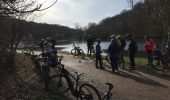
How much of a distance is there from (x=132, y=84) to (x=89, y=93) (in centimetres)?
458

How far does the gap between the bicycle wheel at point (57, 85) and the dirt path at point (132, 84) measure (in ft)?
4.43

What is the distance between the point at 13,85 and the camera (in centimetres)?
1523

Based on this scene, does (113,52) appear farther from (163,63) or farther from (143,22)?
(143,22)

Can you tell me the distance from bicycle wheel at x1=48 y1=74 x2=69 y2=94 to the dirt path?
1351 mm

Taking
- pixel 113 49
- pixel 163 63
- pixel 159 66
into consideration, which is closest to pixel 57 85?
pixel 113 49

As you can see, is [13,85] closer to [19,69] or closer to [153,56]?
[19,69]

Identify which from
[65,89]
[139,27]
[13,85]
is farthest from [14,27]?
[139,27]

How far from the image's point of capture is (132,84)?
15781 millimetres

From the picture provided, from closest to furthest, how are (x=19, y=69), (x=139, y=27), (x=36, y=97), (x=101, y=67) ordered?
(x=36, y=97)
(x=19, y=69)
(x=101, y=67)
(x=139, y=27)

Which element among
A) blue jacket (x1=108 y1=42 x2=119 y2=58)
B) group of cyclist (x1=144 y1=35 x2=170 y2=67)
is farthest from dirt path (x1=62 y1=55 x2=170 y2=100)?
group of cyclist (x1=144 y1=35 x2=170 y2=67)

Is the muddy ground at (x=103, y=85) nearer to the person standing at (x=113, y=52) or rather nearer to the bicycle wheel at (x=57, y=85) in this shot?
the bicycle wheel at (x=57, y=85)

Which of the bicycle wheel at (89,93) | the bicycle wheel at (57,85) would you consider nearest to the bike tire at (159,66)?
the bicycle wheel at (57,85)

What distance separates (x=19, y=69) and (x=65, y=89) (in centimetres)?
695

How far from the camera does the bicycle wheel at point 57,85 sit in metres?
13.6
